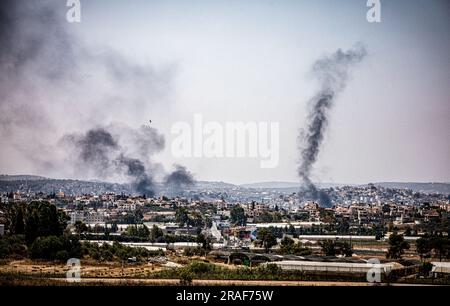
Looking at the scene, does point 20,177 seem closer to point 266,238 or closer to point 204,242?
point 204,242

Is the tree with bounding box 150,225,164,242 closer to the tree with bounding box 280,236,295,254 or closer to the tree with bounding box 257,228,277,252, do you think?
the tree with bounding box 257,228,277,252

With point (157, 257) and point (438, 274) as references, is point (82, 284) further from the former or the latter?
point (438, 274)

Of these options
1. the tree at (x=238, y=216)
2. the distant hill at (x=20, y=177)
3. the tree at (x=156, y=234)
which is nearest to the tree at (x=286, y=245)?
the tree at (x=238, y=216)

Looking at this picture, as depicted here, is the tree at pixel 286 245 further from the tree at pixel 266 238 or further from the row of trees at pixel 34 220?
the row of trees at pixel 34 220

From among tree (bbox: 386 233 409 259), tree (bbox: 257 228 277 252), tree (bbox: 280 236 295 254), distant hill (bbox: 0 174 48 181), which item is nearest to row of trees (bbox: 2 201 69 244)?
distant hill (bbox: 0 174 48 181)
